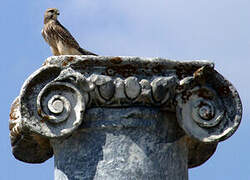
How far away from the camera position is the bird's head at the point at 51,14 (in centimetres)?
1309

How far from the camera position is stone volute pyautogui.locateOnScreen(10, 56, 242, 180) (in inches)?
275

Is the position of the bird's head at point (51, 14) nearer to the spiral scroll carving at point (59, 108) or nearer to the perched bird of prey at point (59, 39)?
the perched bird of prey at point (59, 39)

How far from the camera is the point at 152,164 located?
7.00 metres

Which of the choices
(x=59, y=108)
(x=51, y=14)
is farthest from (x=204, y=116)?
(x=51, y=14)

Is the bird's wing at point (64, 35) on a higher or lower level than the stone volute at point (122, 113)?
higher

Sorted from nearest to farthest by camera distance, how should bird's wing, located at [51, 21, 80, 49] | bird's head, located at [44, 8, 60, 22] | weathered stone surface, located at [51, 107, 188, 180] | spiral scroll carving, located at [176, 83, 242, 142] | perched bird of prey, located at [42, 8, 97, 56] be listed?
weathered stone surface, located at [51, 107, 188, 180] → spiral scroll carving, located at [176, 83, 242, 142] → perched bird of prey, located at [42, 8, 97, 56] → bird's wing, located at [51, 21, 80, 49] → bird's head, located at [44, 8, 60, 22]

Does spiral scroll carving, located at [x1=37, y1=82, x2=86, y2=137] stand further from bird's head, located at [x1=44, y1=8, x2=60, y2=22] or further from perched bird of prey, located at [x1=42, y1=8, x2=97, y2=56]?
bird's head, located at [x1=44, y1=8, x2=60, y2=22]

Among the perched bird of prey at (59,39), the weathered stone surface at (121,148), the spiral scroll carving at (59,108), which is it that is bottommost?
the weathered stone surface at (121,148)

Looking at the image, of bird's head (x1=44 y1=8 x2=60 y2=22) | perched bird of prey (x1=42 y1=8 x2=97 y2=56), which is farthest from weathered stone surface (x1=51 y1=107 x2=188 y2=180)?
bird's head (x1=44 y1=8 x2=60 y2=22)

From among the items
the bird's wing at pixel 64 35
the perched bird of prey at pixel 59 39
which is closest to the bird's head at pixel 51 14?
the perched bird of prey at pixel 59 39

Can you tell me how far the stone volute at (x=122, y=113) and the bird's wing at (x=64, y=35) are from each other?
9.96 ft

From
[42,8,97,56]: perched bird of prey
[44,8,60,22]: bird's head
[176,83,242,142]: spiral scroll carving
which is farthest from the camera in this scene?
[44,8,60,22]: bird's head

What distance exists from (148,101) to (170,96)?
20 centimetres

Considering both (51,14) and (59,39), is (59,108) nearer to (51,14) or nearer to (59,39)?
(59,39)
